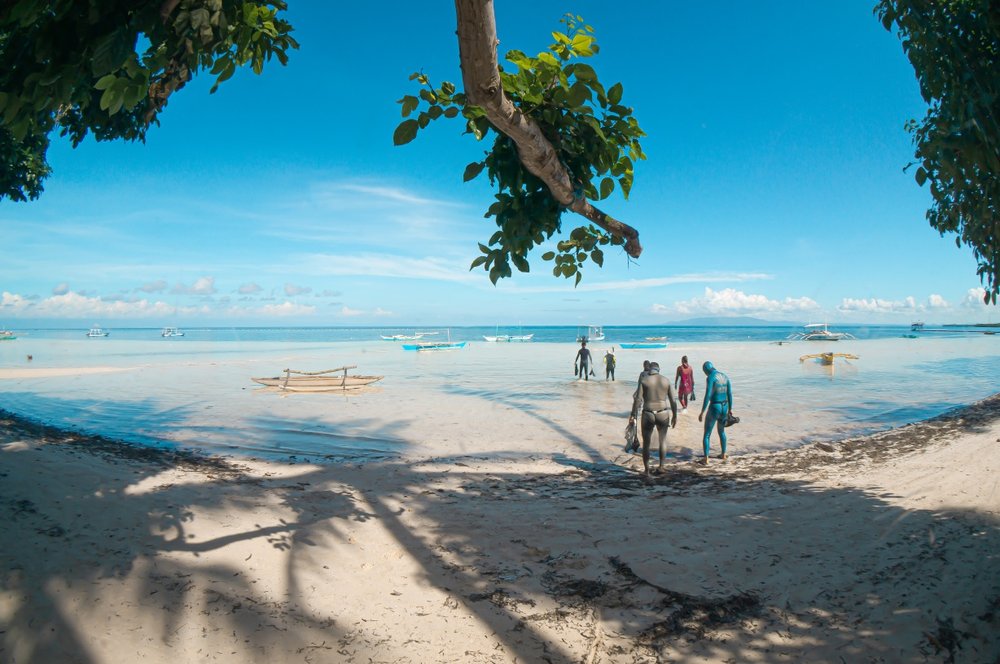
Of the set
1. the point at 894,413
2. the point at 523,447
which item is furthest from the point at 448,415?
the point at 894,413

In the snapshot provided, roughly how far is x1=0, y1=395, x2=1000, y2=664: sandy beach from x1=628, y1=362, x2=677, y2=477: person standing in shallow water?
0.82 m

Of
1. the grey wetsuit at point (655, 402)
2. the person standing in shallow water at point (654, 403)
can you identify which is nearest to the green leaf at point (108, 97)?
the person standing in shallow water at point (654, 403)

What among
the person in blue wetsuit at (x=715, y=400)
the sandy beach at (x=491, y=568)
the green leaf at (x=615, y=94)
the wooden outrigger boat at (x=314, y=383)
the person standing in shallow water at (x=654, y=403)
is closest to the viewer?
the green leaf at (x=615, y=94)

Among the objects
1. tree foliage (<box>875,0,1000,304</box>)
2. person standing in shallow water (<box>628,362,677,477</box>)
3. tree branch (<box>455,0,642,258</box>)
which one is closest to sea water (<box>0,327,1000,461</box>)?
person standing in shallow water (<box>628,362,677,477</box>)

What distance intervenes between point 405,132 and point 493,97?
0.47 metres

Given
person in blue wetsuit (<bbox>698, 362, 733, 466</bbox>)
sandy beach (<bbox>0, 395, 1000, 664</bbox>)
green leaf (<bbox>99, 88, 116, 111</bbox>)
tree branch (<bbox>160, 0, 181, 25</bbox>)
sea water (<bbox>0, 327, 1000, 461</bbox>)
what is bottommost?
sea water (<bbox>0, 327, 1000, 461</bbox>)

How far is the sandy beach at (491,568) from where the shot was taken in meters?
4.08

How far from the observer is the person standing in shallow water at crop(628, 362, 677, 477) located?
884 cm

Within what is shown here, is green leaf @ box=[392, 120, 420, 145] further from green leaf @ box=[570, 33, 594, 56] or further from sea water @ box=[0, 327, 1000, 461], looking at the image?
sea water @ box=[0, 327, 1000, 461]

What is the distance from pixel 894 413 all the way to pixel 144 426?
22.5 meters

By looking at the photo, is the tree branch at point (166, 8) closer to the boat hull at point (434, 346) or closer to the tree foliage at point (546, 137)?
the tree foliage at point (546, 137)

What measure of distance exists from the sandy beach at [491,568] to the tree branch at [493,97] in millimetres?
3551

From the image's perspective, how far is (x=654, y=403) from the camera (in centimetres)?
893

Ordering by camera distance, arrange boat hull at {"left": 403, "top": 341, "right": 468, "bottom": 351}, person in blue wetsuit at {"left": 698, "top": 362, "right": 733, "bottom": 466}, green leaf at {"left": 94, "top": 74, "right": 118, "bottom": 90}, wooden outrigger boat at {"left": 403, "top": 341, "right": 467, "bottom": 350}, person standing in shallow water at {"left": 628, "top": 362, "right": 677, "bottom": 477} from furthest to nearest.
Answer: wooden outrigger boat at {"left": 403, "top": 341, "right": 467, "bottom": 350} < boat hull at {"left": 403, "top": 341, "right": 468, "bottom": 351} < person in blue wetsuit at {"left": 698, "top": 362, "right": 733, "bottom": 466} < person standing in shallow water at {"left": 628, "top": 362, "right": 677, "bottom": 477} < green leaf at {"left": 94, "top": 74, "right": 118, "bottom": 90}
